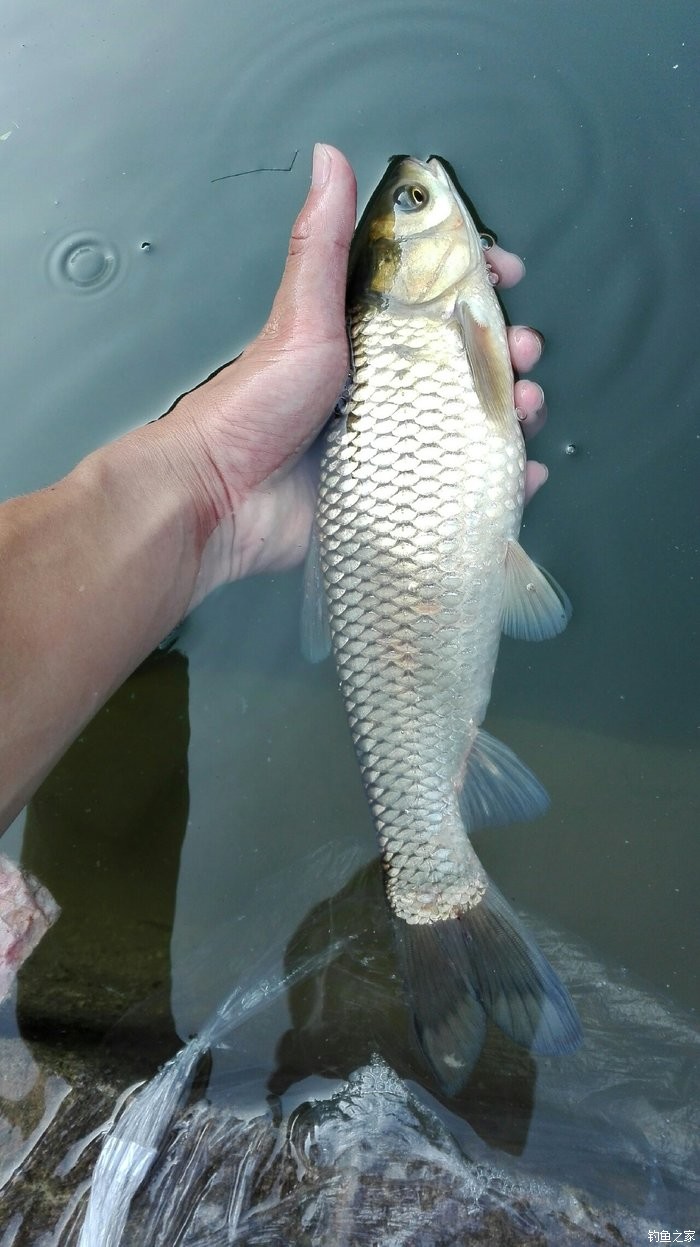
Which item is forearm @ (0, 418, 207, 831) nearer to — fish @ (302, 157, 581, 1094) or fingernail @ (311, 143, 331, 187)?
fish @ (302, 157, 581, 1094)

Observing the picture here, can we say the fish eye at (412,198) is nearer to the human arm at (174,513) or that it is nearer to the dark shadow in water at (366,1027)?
the human arm at (174,513)

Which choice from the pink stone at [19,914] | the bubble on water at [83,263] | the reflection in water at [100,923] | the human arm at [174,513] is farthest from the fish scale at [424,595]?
the bubble on water at [83,263]

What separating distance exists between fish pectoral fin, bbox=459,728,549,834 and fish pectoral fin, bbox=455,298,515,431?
2.18 feet

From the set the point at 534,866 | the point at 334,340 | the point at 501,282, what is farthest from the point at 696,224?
the point at 534,866

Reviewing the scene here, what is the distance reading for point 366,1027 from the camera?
6.05ft

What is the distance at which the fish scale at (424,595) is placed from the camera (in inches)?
65.4

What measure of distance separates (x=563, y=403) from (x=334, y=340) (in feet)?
2.25

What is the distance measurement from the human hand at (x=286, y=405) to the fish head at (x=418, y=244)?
9 cm

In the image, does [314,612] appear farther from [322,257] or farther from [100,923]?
[100,923]

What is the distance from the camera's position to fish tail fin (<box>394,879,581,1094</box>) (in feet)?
5.25

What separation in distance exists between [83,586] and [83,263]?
54.9 inches

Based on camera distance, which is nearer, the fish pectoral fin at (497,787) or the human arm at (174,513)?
the human arm at (174,513)

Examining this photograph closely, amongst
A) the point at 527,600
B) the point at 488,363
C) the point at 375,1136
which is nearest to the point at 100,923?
the point at 375,1136

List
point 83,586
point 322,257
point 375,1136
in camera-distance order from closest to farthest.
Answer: point 375,1136
point 83,586
point 322,257
